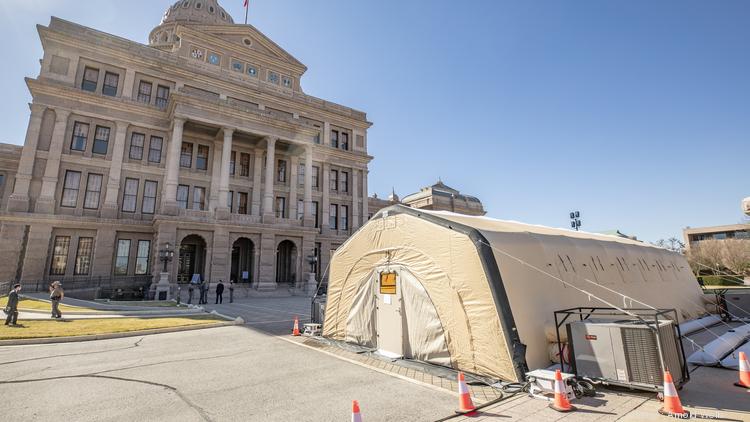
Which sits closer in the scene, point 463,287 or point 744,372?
point 744,372

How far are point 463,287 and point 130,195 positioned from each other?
3259 centimetres

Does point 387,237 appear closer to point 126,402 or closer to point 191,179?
point 126,402

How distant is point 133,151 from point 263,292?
1734cm

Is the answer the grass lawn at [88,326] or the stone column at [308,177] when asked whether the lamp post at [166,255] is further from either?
the stone column at [308,177]

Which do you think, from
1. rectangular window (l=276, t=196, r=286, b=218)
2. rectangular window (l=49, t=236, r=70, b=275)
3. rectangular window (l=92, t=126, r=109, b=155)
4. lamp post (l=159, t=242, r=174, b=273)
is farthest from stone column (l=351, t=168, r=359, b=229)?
rectangular window (l=49, t=236, r=70, b=275)

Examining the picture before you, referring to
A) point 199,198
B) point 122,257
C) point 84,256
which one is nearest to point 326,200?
point 199,198

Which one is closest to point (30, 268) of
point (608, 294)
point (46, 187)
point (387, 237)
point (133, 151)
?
point (46, 187)

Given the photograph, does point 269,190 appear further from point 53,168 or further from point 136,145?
point 53,168

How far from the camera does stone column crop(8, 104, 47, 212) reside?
25334 millimetres

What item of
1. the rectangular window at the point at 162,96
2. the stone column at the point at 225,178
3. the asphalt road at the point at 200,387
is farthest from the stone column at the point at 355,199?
the asphalt road at the point at 200,387

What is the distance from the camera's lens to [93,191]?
28.6 metres

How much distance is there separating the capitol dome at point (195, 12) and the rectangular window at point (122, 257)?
45480mm

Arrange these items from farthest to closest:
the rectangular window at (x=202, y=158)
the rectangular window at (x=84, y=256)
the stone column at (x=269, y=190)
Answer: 1. the rectangular window at (x=202, y=158)
2. the stone column at (x=269, y=190)
3. the rectangular window at (x=84, y=256)

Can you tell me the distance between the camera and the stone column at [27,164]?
25.3 m
